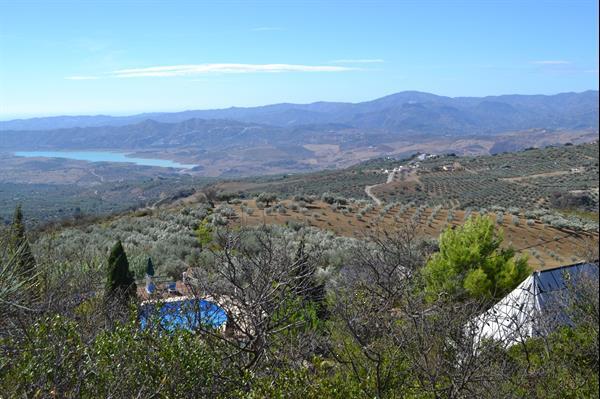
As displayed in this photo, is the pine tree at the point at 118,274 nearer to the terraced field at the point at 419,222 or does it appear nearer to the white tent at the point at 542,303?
the white tent at the point at 542,303

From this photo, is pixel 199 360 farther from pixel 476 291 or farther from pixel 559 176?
pixel 559 176

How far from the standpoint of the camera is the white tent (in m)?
10.8

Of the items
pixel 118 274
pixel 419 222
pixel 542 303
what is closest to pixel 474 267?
pixel 542 303

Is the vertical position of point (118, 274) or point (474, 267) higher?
point (118, 274)

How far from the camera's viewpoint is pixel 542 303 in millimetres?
13625

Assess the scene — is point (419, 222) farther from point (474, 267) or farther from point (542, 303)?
point (542, 303)

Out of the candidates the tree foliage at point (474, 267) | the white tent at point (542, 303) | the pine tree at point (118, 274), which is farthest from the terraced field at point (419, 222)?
the pine tree at point (118, 274)

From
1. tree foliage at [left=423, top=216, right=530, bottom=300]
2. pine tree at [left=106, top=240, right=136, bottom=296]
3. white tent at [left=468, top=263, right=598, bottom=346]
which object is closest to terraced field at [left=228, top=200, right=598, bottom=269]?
tree foliage at [left=423, top=216, right=530, bottom=300]

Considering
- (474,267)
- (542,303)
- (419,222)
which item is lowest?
(419,222)

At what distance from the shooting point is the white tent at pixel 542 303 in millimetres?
10781

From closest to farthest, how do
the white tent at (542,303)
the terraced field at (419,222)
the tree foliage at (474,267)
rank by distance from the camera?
the white tent at (542,303), the tree foliage at (474,267), the terraced field at (419,222)

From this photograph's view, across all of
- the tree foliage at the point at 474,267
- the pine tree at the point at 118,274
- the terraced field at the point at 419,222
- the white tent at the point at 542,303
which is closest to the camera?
the white tent at the point at 542,303

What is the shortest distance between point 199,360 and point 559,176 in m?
65.5

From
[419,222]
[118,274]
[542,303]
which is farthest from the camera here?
[419,222]
